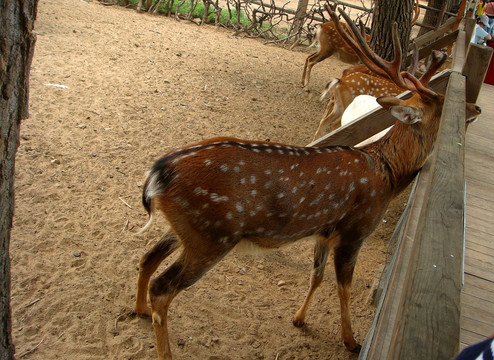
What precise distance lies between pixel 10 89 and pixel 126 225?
213cm

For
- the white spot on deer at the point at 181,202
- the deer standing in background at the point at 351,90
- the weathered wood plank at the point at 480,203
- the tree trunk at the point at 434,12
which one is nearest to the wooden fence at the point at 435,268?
the weathered wood plank at the point at 480,203

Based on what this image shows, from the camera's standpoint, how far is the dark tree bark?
1.79m

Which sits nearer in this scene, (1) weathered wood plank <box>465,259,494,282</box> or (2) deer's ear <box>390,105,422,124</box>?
(1) weathered wood plank <box>465,259,494,282</box>

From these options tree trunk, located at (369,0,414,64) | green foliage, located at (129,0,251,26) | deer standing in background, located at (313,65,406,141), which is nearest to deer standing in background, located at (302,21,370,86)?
tree trunk, located at (369,0,414,64)

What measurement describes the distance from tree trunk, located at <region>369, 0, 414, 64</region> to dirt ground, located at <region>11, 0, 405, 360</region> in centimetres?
139

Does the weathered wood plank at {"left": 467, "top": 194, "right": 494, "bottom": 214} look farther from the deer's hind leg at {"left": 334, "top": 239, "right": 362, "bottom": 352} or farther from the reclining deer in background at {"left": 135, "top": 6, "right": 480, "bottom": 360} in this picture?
the deer's hind leg at {"left": 334, "top": 239, "right": 362, "bottom": 352}

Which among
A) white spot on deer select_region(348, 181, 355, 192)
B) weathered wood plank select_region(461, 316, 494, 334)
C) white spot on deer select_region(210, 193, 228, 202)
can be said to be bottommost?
weathered wood plank select_region(461, 316, 494, 334)

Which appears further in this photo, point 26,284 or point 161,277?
point 26,284

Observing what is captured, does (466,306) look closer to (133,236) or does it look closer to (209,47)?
(133,236)

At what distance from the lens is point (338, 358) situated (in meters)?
3.10

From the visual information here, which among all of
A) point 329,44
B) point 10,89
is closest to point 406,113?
point 10,89

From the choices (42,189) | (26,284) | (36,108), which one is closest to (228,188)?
(26,284)

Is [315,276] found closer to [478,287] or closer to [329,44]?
[478,287]

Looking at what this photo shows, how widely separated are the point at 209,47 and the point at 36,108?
4.87 meters
